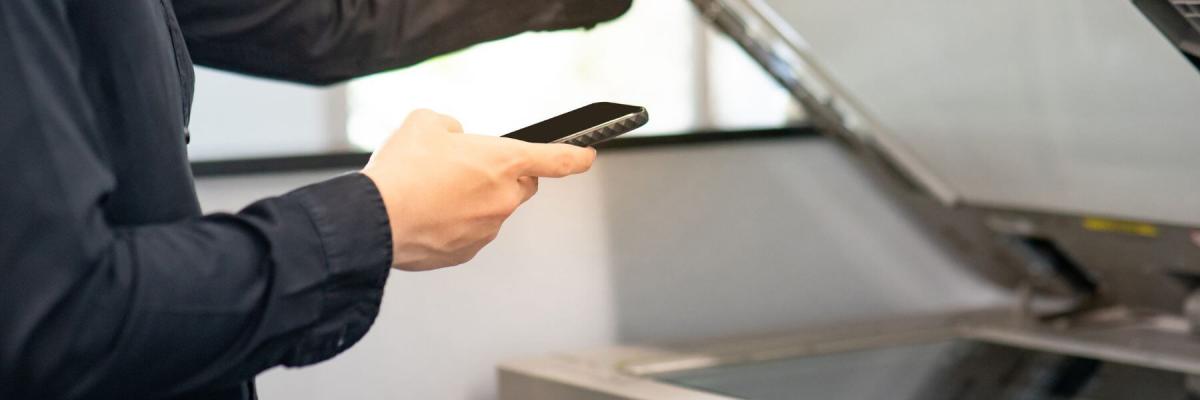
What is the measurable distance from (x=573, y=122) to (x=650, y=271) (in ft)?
2.96

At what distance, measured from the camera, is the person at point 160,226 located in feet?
1.79

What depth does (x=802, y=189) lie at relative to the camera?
183cm

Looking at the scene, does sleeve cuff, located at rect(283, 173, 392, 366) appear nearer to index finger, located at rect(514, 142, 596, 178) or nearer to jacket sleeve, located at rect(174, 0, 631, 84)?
index finger, located at rect(514, 142, 596, 178)

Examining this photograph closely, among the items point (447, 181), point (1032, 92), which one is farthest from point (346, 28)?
point (1032, 92)

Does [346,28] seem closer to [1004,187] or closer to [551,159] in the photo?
[551,159]

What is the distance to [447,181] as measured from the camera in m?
0.68

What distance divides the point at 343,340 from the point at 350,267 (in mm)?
46

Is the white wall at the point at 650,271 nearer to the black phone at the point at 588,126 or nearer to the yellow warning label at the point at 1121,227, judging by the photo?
the yellow warning label at the point at 1121,227

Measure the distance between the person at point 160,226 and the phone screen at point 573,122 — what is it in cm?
4

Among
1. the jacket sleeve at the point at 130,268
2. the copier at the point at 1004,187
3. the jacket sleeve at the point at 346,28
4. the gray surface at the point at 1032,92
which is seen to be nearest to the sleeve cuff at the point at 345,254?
the jacket sleeve at the point at 130,268

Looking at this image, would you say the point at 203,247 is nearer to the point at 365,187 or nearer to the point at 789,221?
the point at 365,187

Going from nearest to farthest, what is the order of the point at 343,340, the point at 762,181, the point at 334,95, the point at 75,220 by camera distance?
the point at 75,220
the point at 343,340
the point at 334,95
the point at 762,181

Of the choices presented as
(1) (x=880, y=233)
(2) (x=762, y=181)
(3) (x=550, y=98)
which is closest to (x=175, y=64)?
(3) (x=550, y=98)

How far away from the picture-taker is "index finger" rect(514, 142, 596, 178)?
728 millimetres
